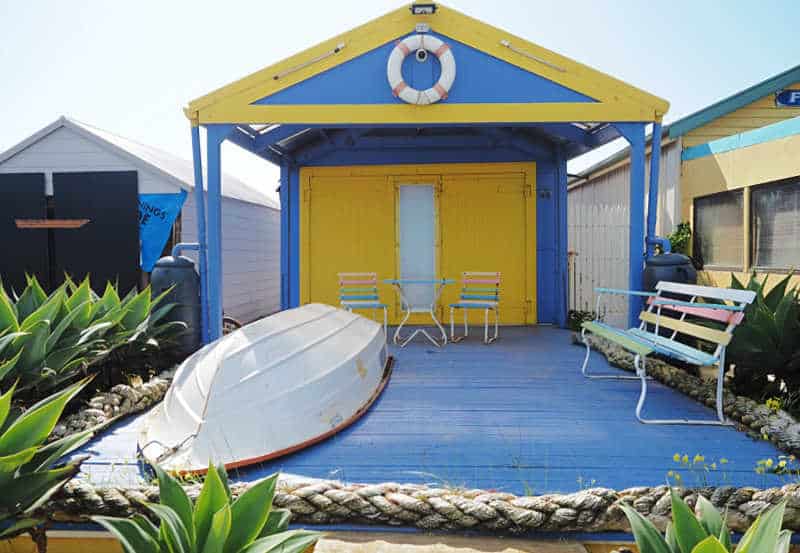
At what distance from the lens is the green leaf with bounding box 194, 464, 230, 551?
196 centimetres

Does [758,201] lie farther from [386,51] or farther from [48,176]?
[48,176]

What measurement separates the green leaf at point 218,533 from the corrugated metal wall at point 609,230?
338 inches

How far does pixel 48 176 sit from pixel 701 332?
9.88 metres

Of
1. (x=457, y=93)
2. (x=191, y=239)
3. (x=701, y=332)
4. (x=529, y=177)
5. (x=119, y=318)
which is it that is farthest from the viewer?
(x=191, y=239)

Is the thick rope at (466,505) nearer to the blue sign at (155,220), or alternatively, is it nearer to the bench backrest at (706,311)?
the bench backrest at (706,311)

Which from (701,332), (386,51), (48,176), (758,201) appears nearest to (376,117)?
(386,51)

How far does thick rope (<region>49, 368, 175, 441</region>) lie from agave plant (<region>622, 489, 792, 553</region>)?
3125mm

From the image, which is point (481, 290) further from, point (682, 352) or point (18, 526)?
point (18, 526)

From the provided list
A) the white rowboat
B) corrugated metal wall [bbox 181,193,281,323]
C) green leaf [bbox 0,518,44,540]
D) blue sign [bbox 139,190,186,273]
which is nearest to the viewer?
green leaf [bbox 0,518,44,540]

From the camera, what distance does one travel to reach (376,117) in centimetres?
623

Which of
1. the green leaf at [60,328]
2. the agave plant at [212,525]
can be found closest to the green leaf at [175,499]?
the agave plant at [212,525]

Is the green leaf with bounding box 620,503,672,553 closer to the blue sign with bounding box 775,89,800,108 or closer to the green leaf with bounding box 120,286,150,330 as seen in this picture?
the green leaf with bounding box 120,286,150,330

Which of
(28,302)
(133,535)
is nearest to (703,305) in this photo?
(133,535)

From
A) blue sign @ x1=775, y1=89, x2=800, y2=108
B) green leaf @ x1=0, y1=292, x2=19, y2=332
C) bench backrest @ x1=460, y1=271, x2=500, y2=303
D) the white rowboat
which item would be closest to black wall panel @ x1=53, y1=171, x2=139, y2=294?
bench backrest @ x1=460, y1=271, x2=500, y2=303
